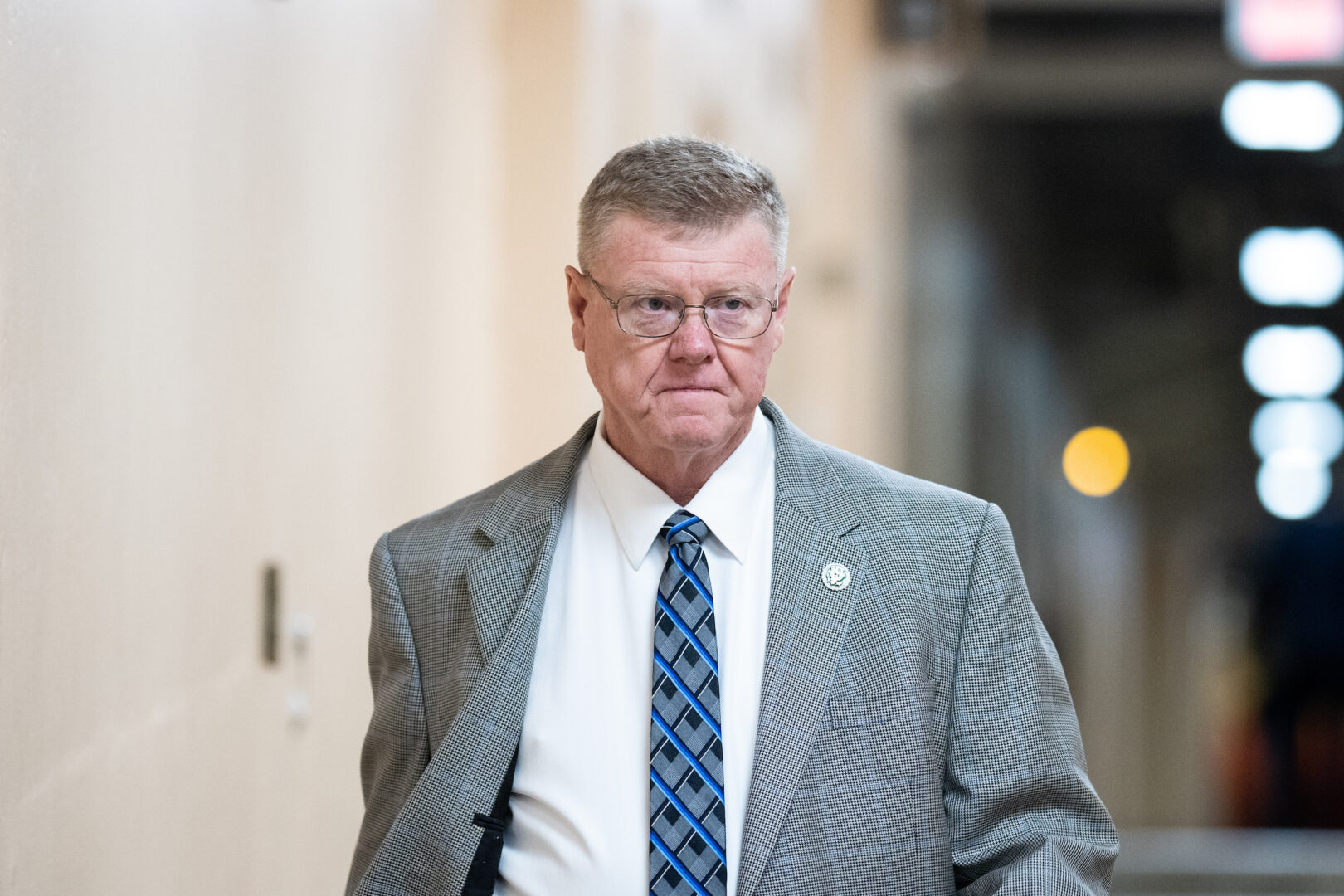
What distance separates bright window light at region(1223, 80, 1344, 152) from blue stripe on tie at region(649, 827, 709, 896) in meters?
5.93

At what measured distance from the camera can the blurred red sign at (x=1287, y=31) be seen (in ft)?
22.2

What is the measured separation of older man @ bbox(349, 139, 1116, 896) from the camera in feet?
5.78

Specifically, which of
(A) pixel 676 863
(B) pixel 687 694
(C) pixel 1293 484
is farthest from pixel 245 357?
(C) pixel 1293 484

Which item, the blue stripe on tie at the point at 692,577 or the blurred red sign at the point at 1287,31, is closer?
the blue stripe on tie at the point at 692,577

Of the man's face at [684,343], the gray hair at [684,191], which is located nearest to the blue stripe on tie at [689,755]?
the man's face at [684,343]

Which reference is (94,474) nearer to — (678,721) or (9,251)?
(9,251)

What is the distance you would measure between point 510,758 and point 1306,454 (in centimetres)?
568

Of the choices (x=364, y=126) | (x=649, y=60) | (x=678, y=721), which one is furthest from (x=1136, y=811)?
(x=678, y=721)

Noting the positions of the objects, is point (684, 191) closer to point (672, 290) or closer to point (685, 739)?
point (672, 290)

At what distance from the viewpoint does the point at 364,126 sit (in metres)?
3.40

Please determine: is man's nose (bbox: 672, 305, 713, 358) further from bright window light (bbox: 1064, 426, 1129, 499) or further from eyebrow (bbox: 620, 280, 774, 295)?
bright window light (bbox: 1064, 426, 1129, 499)

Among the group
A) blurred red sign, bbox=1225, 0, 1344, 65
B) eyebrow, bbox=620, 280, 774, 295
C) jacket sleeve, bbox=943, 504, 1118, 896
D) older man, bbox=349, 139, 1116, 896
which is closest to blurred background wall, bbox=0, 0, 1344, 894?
blurred red sign, bbox=1225, 0, 1344, 65

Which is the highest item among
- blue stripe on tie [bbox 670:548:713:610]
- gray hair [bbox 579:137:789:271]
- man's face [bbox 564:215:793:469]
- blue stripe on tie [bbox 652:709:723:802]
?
gray hair [bbox 579:137:789:271]

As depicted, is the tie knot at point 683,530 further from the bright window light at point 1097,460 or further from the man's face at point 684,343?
the bright window light at point 1097,460
